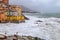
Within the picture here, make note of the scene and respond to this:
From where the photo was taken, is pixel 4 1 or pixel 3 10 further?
pixel 3 10

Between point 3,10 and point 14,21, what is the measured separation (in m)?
0.93

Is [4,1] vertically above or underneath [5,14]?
above

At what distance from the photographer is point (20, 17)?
8234 mm

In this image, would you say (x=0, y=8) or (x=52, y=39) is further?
(x=0, y=8)

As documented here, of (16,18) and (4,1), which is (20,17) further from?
(4,1)

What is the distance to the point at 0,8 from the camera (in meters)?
7.48

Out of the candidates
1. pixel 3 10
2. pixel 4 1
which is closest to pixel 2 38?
pixel 4 1

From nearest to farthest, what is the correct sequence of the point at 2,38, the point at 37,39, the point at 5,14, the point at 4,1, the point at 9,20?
the point at 2,38 < the point at 37,39 < the point at 4,1 < the point at 5,14 < the point at 9,20

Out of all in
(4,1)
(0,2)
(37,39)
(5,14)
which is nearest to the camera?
(37,39)

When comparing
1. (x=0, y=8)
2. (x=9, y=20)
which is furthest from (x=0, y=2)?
(x=9, y=20)

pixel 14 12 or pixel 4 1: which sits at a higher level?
pixel 4 1

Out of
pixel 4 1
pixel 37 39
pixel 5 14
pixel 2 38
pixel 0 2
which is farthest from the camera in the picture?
pixel 5 14

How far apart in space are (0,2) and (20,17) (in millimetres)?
1202

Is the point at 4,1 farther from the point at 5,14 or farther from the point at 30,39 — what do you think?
the point at 30,39
